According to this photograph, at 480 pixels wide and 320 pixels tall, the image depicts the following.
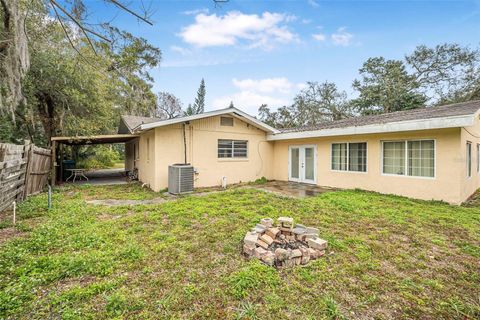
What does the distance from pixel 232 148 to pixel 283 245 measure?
7142 mm

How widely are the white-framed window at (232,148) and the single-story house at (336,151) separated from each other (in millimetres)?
45

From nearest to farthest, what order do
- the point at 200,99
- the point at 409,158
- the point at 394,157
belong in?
the point at 409,158 → the point at 394,157 → the point at 200,99

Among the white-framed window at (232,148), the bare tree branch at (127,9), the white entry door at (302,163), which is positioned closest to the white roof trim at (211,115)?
the white-framed window at (232,148)

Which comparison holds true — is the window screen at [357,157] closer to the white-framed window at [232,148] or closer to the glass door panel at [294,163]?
the glass door panel at [294,163]

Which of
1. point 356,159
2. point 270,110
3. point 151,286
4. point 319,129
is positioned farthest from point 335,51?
point 270,110

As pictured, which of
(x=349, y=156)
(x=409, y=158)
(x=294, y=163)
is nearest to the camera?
(x=409, y=158)

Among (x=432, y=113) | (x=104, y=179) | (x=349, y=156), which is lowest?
(x=104, y=179)

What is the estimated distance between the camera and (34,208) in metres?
5.29

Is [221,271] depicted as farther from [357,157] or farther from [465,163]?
[465,163]

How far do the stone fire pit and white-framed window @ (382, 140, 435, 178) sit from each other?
5.72m

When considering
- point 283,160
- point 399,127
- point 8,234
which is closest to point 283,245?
point 8,234

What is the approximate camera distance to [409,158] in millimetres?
7059

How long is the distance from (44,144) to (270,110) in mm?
23619

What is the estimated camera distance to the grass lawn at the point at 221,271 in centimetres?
212
